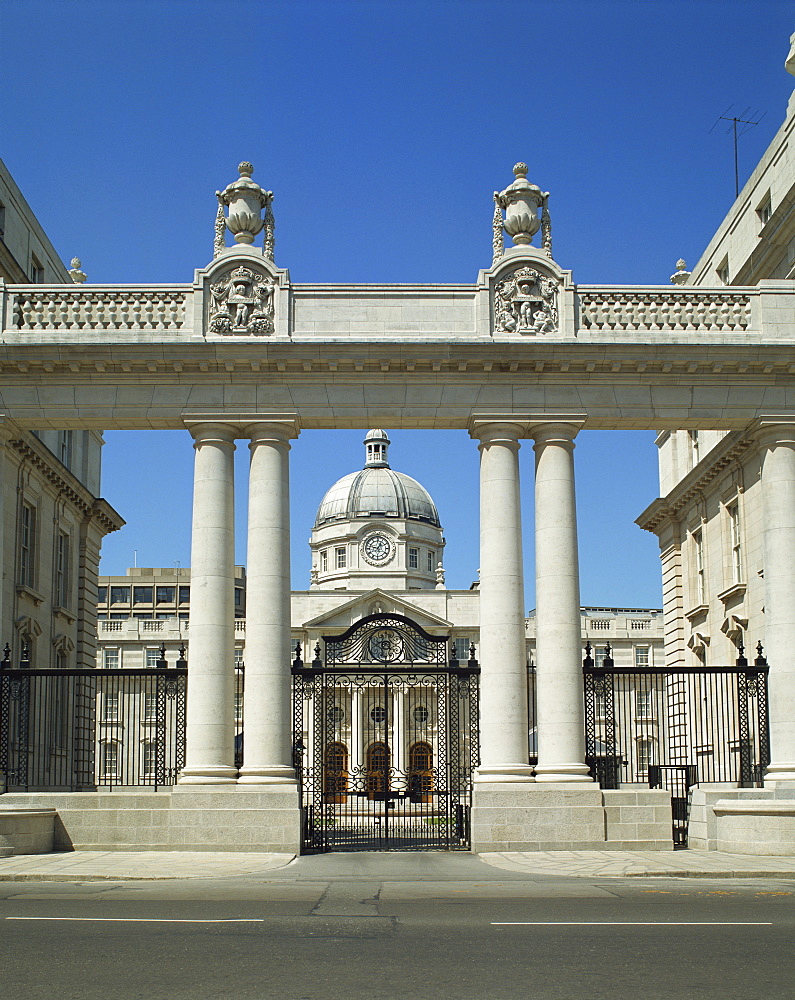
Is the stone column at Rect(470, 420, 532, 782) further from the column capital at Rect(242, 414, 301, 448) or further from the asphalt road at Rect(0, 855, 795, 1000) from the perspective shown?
the asphalt road at Rect(0, 855, 795, 1000)

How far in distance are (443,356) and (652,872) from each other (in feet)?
38.6

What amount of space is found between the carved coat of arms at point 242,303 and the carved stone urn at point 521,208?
5635mm

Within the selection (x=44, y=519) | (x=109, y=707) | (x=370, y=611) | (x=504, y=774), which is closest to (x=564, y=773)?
(x=504, y=774)

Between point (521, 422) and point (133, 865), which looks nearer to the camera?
point (133, 865)

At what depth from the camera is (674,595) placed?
1773 inches

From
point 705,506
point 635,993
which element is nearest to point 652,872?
point 635,993

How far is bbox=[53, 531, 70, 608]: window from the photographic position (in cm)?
4003

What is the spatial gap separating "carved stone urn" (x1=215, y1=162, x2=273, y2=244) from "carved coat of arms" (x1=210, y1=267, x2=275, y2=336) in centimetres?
103

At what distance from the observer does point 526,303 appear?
2672cm

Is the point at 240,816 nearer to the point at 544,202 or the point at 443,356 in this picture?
the point at 443,356

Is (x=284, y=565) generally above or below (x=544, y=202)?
below

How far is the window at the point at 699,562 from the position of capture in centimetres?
4212

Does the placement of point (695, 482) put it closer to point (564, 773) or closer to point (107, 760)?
point (564, 773)

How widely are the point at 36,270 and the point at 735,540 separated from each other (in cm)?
2372
